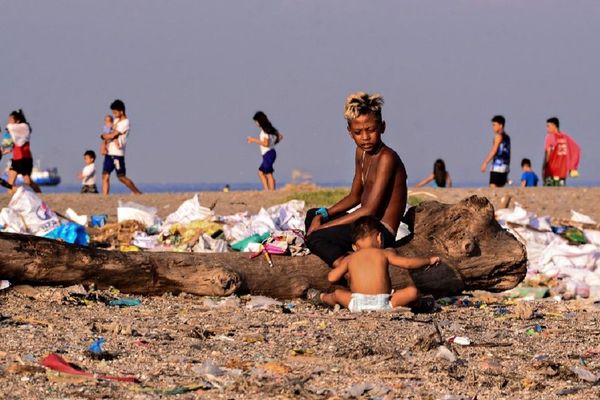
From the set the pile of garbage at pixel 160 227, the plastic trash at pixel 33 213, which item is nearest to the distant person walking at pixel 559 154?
the pile of garbage at pixel 160 227

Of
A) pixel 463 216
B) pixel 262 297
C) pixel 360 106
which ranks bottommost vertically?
pixel 262 297

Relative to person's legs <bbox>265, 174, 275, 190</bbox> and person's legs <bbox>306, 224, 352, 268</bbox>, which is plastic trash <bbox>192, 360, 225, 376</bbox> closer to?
person's legs <bbox>306, 224, 352, 268</bbox>

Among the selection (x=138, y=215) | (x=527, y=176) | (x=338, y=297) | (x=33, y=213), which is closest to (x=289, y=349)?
(x=338, y=297)

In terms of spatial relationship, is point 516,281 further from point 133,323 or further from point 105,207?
point 105,207

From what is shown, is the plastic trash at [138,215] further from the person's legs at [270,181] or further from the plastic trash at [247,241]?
the person's legs at [270,181]

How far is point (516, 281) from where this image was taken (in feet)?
26.6

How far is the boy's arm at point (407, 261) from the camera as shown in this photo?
7.01m

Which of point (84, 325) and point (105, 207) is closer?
point (84, 325)

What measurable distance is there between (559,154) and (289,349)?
12.9 m

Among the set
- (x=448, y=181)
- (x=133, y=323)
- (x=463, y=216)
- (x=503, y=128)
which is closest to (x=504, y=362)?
(x=133, y=323)

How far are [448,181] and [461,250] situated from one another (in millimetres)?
11447

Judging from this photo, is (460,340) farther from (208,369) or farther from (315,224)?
(315,224)

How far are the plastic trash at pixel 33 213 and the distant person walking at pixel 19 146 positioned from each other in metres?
5.08

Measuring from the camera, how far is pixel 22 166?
16.1 m
